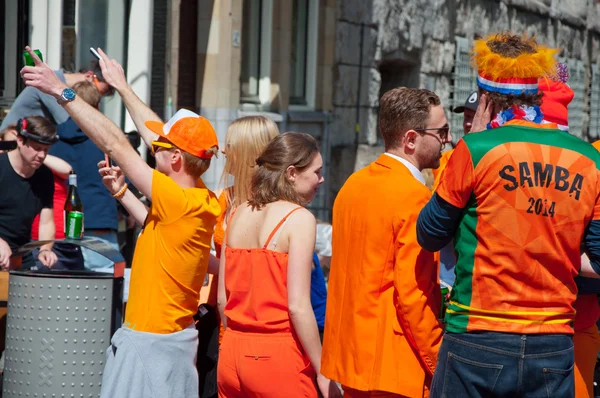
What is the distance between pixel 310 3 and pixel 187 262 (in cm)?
991

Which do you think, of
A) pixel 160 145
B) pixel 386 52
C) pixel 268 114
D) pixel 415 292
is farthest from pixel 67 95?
pixel 386 52

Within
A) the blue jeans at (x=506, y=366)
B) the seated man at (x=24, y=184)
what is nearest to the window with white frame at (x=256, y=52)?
the seated man at (x=24, y=184)

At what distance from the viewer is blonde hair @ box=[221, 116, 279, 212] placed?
15.3 ft

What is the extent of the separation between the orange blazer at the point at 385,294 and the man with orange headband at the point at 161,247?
26.2 inches

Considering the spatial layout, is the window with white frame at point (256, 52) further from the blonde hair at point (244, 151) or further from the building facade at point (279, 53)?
the blonde hair at point (244, 151)

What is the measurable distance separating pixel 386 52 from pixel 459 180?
38.9 feet

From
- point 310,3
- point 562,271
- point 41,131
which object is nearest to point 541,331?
point 562,271

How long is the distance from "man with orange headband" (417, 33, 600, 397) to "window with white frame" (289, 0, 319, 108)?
34.2ft

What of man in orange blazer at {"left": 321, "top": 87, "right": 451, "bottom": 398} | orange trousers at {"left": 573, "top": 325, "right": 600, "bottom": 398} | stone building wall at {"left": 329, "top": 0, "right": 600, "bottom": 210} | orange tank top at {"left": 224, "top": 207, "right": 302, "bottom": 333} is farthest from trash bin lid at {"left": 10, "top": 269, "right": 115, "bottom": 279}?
stone building wall at {"left": 329, "top": 0, "right": 600, "bottom": 210}

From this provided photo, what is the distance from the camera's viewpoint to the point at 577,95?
77.4 ft

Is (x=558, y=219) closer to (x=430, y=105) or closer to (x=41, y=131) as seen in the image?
(x=430, y=105)

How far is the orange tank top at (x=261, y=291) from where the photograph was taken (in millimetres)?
4031

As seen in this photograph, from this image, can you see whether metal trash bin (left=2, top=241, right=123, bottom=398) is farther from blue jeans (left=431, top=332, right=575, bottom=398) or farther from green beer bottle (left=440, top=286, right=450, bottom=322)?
blue jeans (left=431, top=332, right=575, bottom=398)

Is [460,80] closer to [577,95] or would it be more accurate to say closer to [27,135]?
[577,95]
